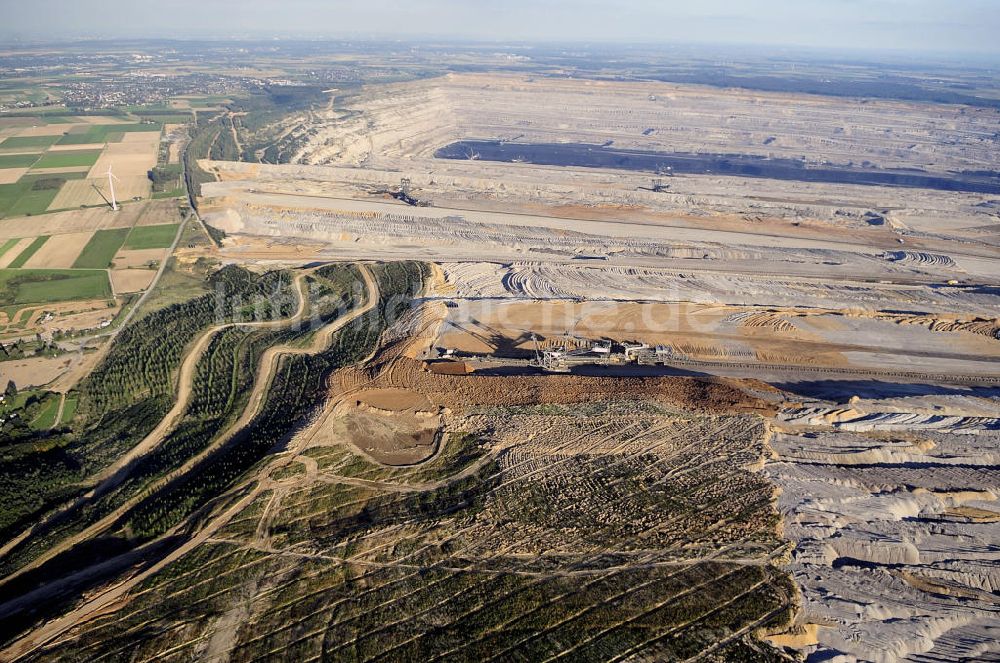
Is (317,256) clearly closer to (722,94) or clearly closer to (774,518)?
(774,518)

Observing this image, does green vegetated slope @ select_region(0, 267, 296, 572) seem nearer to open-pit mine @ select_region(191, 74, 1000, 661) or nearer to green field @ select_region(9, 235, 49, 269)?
open-pit mine @ select_region(191, 74, 1000, 661)

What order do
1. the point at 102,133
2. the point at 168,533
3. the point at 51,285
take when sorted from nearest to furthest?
1. the point at 168,533
2. the point at 51,285
3. the point at 102,133

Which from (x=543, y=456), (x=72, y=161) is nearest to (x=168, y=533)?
(x=543, y=456)

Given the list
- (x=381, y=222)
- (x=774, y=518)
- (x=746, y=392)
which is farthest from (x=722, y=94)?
(x=774, y=518)

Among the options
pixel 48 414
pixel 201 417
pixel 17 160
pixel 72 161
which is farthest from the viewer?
pixel 72 161

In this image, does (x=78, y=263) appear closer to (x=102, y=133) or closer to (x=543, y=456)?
(x=543, y=456)

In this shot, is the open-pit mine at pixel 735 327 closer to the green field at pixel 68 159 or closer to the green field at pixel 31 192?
the green field at pixel 31 192

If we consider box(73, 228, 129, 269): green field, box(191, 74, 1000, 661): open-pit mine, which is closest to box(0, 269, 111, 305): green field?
box(73, 228, 129, 269): green field
